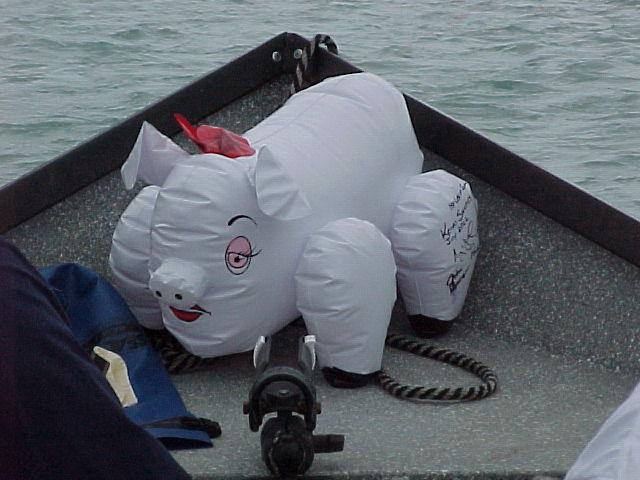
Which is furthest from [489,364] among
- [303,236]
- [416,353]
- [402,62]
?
[402,62]

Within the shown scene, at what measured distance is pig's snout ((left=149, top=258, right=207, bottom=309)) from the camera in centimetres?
147

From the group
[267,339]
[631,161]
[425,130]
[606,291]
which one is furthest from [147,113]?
[631,161]

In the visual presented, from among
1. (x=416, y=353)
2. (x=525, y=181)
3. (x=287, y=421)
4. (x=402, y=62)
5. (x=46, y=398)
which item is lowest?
(x=402, y=62)

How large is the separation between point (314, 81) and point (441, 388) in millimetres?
700

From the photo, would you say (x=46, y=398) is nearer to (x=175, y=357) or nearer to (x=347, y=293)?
(x=347, y=293)

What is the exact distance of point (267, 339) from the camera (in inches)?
57.7

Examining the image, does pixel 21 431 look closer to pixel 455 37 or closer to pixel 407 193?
pixel 407 193

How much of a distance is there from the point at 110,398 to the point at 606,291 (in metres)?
1.09

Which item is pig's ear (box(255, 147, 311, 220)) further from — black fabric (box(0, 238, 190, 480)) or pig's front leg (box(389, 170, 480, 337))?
black fabric (box(0, 238, 190, 480))

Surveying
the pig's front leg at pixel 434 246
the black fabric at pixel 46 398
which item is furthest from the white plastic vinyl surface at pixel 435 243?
the black fabric at pixel 46 398

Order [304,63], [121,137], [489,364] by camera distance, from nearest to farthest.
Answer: [489,364], [121,137], [304,63]

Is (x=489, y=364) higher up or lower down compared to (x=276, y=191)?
lower down

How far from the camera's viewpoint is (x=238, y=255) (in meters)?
1.51

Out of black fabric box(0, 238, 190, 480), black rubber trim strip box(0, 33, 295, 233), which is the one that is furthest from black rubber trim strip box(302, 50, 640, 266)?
black fabric box(0, 238, 190, 480)
